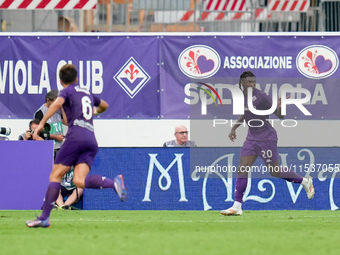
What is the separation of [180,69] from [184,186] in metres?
2.50

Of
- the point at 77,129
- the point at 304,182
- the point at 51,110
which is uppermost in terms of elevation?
the point at 51,110

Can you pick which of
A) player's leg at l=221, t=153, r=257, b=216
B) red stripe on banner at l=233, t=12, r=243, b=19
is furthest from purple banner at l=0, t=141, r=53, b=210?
red stripe on banner at l=233, t=12, r=243, b=19

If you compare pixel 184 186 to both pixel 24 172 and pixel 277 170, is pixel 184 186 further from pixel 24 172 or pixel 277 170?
pixel 24 172

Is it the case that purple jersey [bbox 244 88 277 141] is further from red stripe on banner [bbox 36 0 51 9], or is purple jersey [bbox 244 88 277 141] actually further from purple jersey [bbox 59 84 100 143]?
red stripe on banner [bbox 36 0 51 9]

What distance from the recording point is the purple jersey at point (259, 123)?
48.1ft

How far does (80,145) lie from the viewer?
11094 mm

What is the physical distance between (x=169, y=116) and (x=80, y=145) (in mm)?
6384

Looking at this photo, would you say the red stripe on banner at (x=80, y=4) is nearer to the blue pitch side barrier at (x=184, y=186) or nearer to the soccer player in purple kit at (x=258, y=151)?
the blue pitch side barrier at (x=184, y=186)

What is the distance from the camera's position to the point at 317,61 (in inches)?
688
